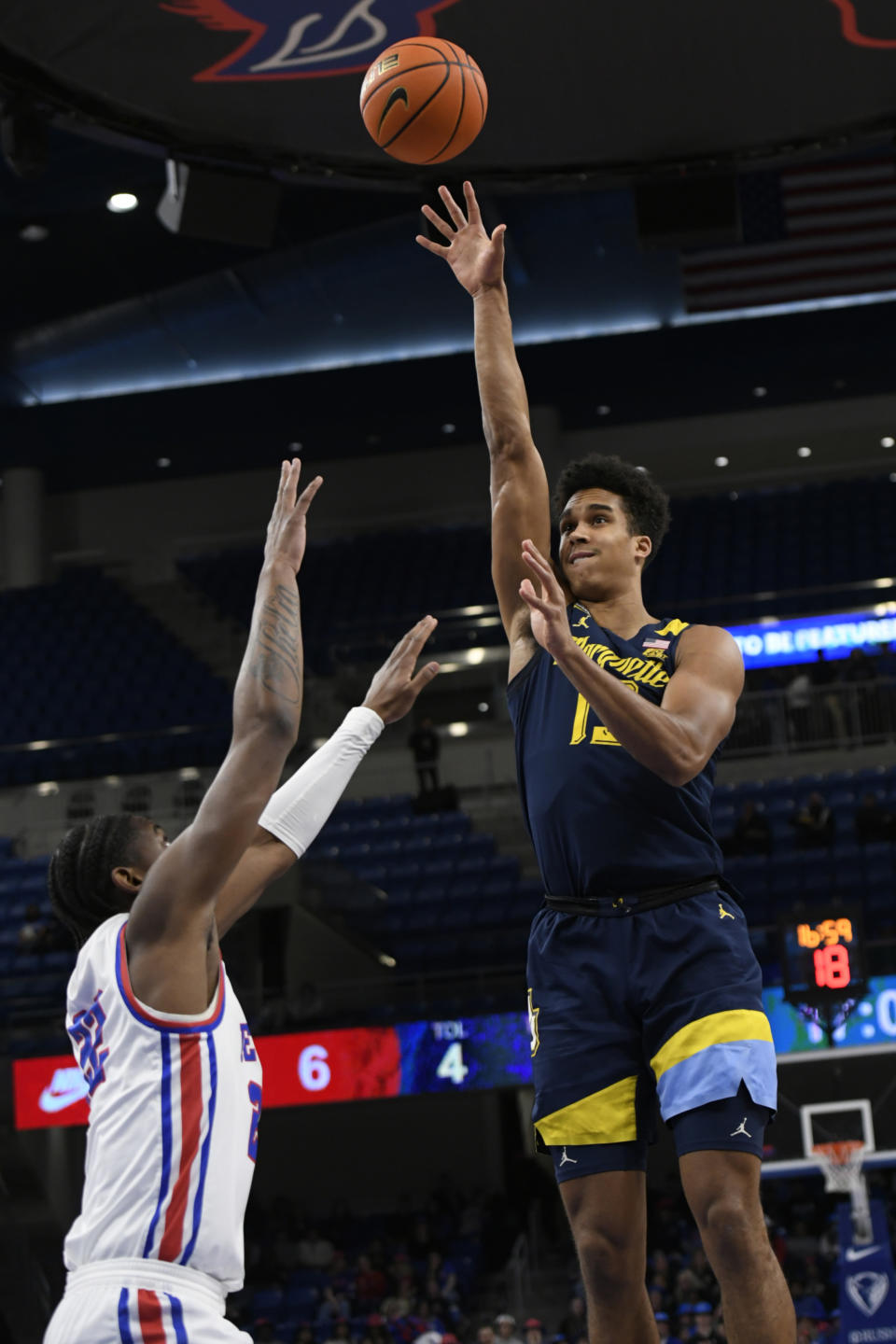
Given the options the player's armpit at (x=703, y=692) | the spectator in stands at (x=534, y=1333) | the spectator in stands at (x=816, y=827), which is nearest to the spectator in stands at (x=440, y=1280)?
the spectator in stands at (x=534, y=1333)

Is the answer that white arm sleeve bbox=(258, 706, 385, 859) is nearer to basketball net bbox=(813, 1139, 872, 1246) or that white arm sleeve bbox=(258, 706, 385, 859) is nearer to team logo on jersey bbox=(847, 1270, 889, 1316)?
basketball net bbox=(813, 1139, 872, 1246)

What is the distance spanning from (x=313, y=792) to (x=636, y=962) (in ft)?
2.97

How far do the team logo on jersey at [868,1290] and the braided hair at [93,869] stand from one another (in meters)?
9.49

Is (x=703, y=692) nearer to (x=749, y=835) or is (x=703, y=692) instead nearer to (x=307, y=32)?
(x=307, y=32)

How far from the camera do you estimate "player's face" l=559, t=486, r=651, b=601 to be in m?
4.20

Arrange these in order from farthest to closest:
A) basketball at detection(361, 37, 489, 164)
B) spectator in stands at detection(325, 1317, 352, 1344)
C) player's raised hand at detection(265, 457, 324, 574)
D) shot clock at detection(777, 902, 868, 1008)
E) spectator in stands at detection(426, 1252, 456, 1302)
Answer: spectator in stands at detection(426, 1252, 456, 1302) → spectator in stands at detection(325, 1317, 352, 1344) → shot clock at detection(777, 902, 868, 1008) → basketball at detection(361, 37, 489, 164) → player's raised hand at detection(265, 457, 324, 574)

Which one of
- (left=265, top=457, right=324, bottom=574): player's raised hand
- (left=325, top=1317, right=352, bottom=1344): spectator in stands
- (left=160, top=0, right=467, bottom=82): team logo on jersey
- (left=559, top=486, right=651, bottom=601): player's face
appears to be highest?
(left=160, top=0, right=467, bottom=82): team logo on jersey

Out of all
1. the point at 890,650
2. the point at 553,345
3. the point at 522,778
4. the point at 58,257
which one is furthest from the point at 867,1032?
the point at 58,257

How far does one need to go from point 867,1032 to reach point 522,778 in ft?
28.4

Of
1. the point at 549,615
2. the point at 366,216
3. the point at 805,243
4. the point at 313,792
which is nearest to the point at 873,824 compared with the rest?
the point at 805,243

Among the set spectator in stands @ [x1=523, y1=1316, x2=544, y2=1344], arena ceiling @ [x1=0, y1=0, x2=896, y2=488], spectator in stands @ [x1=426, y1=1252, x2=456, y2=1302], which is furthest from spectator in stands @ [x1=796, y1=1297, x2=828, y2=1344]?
arena ceiling @ [x1=0, y1=0, x2=896, y2=488]

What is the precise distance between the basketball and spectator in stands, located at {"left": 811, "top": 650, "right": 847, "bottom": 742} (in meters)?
11.5

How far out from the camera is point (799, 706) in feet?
53.9

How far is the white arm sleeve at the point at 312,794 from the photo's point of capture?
369 centimetres
